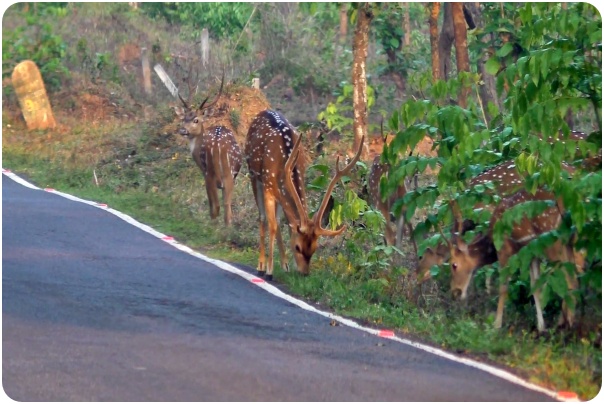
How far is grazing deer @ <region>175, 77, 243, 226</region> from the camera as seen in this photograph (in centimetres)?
1518

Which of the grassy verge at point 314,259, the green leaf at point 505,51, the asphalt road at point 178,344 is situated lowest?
the asphalt road at point 178,344

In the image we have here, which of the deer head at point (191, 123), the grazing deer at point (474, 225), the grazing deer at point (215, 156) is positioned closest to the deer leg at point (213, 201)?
the grazing deer at point (215, 156)

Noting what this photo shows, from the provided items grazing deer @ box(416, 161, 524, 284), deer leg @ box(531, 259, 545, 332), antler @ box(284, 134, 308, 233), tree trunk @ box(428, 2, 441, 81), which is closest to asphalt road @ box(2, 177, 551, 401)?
antler @ box(284, 134, 308, 233)

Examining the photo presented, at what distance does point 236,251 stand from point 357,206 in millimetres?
2439

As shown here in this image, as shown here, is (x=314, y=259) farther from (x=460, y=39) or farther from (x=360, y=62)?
(x=360, y=62)

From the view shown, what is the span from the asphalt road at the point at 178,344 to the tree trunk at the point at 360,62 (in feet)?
21.4

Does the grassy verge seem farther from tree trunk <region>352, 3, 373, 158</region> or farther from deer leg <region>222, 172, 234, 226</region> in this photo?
tree trunk <region>352, 3, 373, 158</region>

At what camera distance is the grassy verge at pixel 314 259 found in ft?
26.9

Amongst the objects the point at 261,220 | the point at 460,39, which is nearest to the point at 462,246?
the point at 261,220

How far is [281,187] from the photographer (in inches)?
447

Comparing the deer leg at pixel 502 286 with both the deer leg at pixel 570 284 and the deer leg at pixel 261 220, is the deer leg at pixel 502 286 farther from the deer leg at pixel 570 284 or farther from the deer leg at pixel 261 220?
the deer leg at pixel 261 220

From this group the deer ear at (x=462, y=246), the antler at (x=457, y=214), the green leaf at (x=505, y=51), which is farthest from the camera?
the green leaf at (x=505, y=51)

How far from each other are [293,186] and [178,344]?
10.8 ft

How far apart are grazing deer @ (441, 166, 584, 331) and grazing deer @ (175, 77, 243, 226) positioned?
5.37 m
